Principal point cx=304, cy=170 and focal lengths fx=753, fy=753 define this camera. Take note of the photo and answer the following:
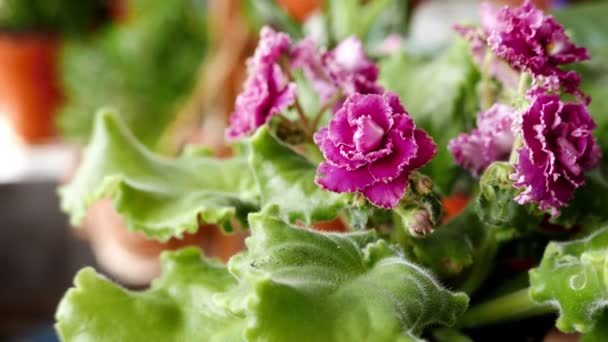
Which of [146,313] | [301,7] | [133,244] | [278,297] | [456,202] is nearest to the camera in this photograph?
[278,297]

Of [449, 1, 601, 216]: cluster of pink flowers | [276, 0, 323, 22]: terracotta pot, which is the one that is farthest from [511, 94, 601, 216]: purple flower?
[276, 0, 323, 22]: terracotta pot

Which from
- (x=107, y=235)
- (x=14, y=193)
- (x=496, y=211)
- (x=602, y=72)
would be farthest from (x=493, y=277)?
(x=14, y=193)

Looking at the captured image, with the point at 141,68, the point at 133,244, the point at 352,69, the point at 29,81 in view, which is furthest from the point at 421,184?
the point at 29,81

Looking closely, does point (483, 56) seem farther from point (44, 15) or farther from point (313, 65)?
point (44, 15)

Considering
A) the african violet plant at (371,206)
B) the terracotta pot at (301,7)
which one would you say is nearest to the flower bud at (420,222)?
the african violet plant at (371,206)

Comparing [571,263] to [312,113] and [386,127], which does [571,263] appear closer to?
[386,127]

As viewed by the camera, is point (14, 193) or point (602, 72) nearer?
point (602, 72)
